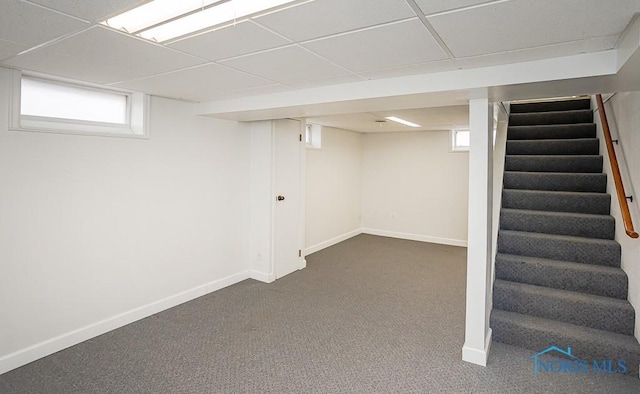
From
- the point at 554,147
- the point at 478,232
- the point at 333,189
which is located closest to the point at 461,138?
the point at 554,147

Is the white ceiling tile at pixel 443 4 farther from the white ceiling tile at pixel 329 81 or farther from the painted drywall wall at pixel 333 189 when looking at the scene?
the painted drywall wall at pixel 333 189

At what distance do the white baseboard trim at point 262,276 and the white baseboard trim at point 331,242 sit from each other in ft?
4.46

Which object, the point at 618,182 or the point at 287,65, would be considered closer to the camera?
the point at 287,65

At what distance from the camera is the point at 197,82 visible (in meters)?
2.82

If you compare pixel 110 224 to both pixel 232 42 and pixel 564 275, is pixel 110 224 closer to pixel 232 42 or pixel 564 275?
pixel 232 42

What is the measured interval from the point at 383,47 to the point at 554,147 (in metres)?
3.29

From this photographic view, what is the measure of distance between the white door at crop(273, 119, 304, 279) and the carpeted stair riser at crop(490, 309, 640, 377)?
253 cm

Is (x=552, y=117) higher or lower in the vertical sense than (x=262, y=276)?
higher

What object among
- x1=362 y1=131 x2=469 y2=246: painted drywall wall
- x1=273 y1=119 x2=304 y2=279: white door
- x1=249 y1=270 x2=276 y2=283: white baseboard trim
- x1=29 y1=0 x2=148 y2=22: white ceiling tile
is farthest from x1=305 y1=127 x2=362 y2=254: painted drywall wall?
x1=29 y1=0 x2=148 y2=22: white ceiling tile

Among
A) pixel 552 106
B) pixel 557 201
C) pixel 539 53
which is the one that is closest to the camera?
pixel 539 53

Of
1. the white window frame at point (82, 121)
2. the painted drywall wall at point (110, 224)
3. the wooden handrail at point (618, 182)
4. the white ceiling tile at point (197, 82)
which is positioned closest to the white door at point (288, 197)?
the painted drywall wall at point (110, 224)

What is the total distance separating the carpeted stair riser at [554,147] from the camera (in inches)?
156

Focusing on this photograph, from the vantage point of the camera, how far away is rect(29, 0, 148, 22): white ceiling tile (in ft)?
4.78

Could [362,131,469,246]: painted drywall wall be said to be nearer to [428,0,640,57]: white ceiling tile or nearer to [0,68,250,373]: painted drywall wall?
[0,68,250,373]: painted drywall wall
